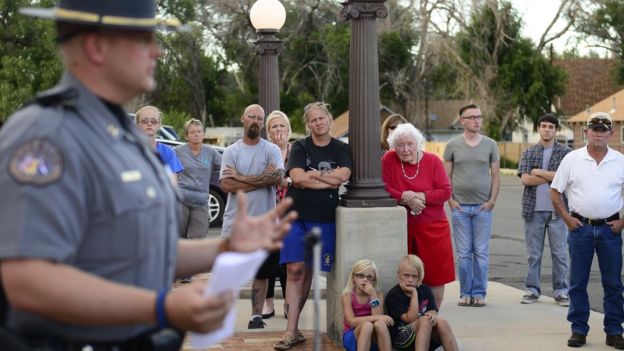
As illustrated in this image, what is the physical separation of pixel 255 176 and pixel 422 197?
146 cm

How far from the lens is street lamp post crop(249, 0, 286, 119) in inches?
448

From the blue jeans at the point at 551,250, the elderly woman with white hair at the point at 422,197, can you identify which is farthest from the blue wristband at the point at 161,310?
the blue jeans at the point at 551,250

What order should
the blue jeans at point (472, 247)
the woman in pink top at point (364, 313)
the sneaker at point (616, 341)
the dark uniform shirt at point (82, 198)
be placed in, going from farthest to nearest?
the blue jeans at point (472, 247) → the sneaker at point (616, 341) → the woman in pink top at point (364, 313) → the dark uniform shirt at point (82, 198)

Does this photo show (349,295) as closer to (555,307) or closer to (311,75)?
(555,307)

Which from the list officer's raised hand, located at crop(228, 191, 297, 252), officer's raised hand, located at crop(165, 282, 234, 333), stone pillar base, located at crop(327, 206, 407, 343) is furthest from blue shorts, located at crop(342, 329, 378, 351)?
officer's raised hand, located at crop(165, 282, 234, 333)

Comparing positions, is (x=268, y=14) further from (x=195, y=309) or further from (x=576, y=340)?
(x=195, y=309)

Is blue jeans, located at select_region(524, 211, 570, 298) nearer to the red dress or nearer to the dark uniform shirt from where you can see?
the red dress

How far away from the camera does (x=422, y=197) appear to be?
7691 millimetres

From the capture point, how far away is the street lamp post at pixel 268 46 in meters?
11.4

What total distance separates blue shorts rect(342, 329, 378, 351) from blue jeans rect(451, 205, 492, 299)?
9.65ft

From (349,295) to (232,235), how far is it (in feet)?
14.6

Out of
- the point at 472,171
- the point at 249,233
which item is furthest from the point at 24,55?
the point at 249,233

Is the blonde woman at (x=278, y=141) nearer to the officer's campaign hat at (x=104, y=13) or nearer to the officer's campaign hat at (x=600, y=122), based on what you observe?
the officer's campaign hat at (x=600, y=122)

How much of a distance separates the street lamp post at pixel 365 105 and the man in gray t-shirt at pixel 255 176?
92 centimetres
